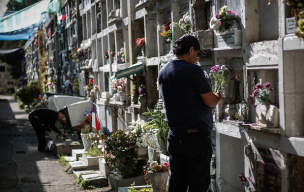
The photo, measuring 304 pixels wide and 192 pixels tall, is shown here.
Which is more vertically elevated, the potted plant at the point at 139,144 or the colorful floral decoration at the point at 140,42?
the colorful floral decoration at the point at 140,42

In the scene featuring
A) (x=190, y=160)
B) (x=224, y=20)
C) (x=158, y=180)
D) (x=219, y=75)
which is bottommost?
(x=158, y=180)

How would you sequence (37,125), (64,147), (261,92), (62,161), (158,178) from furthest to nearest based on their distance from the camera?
(37,125) < (64,147) < (62,161) < (158,178) < (261,92)

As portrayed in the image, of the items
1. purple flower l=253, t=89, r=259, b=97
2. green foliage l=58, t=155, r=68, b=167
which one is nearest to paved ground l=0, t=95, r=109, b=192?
green foliage l=58, t=155, r=68, b=167

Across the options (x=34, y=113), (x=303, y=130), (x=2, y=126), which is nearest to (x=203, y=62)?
(x=303, y=130)

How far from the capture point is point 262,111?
17.6ft

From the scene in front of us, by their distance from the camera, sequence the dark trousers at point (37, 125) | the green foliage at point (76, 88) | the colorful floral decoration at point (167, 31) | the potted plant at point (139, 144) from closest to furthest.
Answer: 1. the colorful floral decoration at point (167, 31)
2. the potted plant at point (139, 144)
3. the dark trousers at point (37, 125)
4. the green foliage at point (76, 88)

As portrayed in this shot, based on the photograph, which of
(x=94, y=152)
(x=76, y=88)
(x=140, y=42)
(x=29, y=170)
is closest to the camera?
(x=140, y=42)

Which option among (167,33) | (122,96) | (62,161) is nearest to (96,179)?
(62,161)

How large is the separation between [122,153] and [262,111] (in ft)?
13.6

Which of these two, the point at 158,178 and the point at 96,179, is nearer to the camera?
the point at 158,178

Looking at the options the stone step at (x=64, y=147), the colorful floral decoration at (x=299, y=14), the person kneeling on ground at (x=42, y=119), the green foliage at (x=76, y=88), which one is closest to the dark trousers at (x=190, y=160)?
the colorful floral decoration at (x=299, y=14)

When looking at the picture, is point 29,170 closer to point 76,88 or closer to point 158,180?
point 158,180

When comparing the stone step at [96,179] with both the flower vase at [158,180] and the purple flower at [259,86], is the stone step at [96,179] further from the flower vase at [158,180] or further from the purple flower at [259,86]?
the purple flower at [259,86]

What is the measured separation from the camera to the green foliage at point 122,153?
8.68m
